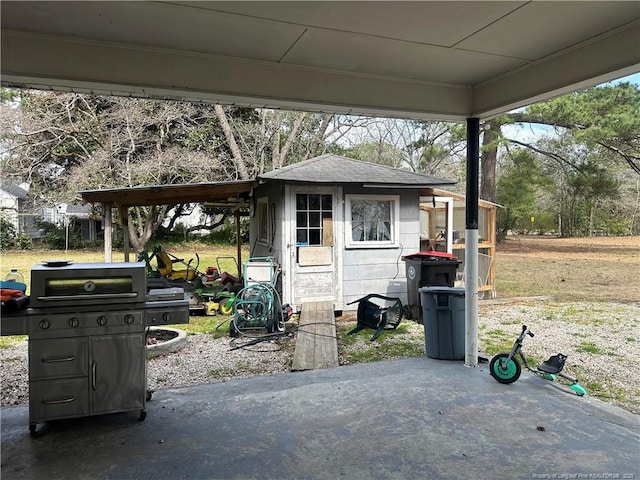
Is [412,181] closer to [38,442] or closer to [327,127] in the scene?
[38,442]

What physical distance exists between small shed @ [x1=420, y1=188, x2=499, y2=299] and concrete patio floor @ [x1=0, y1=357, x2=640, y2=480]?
4.60 metres

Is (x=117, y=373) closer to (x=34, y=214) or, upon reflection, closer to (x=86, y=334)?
(x=86, y=334)

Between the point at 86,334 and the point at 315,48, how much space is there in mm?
2447

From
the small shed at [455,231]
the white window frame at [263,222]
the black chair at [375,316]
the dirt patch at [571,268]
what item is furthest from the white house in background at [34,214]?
the dirt patch at [571,268]

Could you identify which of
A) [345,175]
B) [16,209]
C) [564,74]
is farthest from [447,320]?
[16,209]

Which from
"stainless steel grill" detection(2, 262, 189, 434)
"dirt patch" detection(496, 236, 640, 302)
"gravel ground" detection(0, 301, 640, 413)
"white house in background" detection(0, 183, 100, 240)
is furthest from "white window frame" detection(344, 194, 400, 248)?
"white house in background" detection(0, 183, 100, 240)

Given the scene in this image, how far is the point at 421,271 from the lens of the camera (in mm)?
6898

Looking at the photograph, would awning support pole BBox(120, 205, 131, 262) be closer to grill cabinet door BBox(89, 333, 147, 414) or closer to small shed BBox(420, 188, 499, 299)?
grill cabinet door BBox(89, 333, 147, 414)

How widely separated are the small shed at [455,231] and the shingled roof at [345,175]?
0.72m

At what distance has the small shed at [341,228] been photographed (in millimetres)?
7129

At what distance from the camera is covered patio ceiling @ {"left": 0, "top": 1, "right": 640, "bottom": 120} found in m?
2.39

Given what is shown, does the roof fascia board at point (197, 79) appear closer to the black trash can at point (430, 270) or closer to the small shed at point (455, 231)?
the black trash can at point (430, 270)

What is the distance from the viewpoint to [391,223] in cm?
761

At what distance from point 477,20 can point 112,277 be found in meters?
2.79
